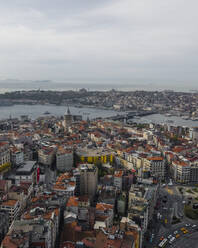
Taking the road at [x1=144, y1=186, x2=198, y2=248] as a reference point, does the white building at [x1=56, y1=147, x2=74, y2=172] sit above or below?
above

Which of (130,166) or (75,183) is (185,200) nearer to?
(130,166)

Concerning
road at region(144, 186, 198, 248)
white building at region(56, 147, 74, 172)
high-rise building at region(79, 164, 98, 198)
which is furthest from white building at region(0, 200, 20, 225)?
white building at region(56, 147, 74, 172)

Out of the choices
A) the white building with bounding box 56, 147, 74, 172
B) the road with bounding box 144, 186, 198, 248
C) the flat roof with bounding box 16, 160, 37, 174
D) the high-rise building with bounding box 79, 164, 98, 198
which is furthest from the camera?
the white building with bounding box 56, 147, 74, 172

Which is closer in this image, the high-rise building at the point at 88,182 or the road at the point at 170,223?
the road at the point at 170,223

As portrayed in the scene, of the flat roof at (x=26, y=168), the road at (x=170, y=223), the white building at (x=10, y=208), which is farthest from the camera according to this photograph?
the flat roof at (x=26, y=168)

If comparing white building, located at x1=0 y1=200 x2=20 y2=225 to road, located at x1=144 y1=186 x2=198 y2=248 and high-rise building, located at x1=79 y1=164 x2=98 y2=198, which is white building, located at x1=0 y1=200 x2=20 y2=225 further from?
road, located at x1=144 y1=186 x2=198 y2=248

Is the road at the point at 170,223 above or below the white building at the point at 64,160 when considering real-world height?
below

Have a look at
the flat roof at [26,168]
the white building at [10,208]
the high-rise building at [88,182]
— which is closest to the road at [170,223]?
the high-rise building at [88,182]

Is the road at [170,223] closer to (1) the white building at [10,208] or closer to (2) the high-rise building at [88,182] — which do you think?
(2) the high-rise building at [88,182]

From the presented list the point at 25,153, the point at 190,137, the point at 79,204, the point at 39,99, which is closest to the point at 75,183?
the point at 79,204

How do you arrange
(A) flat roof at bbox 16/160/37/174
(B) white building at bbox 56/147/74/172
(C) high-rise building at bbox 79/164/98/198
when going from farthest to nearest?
1. (B) white building at bbox 56/147/74/172
2. (A) flat roof at bbox 16/160/37/174
3. (C) high-rise building at bbox 79/164/98/198

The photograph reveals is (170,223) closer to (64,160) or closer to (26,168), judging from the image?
(26,168)
